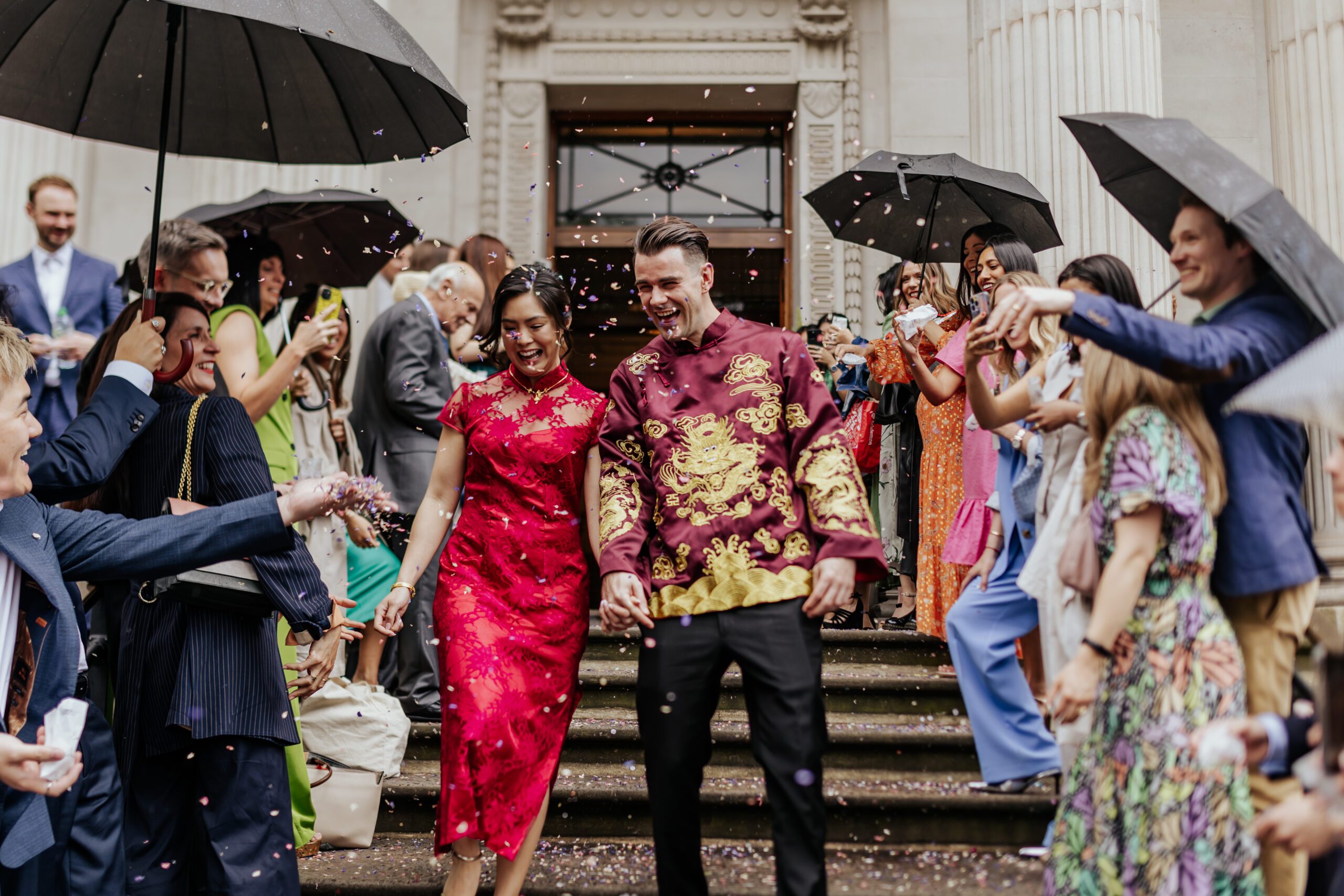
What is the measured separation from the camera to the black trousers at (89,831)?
263 centimetres

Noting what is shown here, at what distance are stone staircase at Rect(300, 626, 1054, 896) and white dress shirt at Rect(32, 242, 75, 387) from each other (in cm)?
308

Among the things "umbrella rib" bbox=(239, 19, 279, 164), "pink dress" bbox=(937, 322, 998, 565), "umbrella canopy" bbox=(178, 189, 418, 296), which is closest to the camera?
"umbrella rib" bbox=(239, 19, 279, 164)

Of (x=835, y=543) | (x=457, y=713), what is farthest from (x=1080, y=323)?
(x=457, y=713)

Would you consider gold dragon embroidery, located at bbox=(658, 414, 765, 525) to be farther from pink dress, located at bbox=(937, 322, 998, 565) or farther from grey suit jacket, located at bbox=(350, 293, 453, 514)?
grey suit jacket, located at bbox=(350, 293, 453, 514)

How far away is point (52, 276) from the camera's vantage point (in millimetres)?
5984

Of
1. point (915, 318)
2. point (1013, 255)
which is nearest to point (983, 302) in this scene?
point (915, 318)

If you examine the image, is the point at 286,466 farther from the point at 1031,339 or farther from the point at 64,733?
the point at 1031,339

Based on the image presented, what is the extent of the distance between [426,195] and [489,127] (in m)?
0.74

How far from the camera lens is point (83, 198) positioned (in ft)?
28.6

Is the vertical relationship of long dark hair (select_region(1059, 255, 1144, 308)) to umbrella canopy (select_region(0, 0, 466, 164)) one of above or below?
below

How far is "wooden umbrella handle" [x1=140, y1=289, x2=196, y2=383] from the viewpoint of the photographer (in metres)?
3.23

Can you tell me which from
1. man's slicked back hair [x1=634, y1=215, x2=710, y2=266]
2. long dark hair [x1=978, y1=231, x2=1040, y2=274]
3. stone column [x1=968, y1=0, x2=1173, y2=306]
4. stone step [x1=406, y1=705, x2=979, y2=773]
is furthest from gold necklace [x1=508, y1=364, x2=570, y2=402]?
stone column [x1=968, y1=0, x2=1173, y2=306]

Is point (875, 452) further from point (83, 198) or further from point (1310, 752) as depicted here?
point (83, 198)

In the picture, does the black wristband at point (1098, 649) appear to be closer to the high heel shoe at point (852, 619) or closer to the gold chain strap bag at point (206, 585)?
the gold chain strap bag at point (206, 585)
